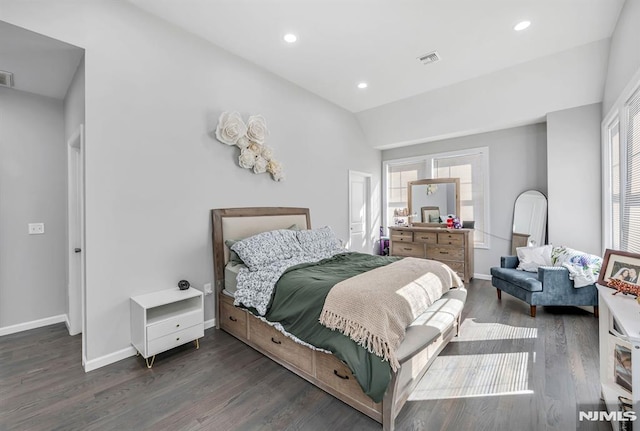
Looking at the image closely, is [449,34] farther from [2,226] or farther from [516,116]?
[2,226]

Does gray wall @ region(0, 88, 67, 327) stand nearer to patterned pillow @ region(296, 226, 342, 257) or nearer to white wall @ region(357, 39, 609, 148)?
patterned pillow @ region(296, 226, 342, 257)

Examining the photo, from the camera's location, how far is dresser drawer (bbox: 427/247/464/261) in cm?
466

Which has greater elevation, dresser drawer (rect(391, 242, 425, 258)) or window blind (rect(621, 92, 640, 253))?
window blind (rect(621, 92, 640, 253))

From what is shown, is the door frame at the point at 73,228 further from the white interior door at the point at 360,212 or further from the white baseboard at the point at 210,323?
the white interior door at the point at 360,212

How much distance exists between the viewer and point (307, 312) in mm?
2014

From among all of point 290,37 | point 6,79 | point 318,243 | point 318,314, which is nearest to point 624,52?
point 290,37

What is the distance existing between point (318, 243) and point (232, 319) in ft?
4.24

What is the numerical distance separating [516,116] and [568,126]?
0.63 m

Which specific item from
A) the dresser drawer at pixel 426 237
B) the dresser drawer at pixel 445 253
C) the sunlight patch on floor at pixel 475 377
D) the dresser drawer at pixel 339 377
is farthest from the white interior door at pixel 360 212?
the dresser drawer at pixel 339 377

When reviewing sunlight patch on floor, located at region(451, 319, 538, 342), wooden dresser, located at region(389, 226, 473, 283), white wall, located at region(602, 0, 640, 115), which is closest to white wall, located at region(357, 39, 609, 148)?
white wall, located at region(602, 0, 640, 115)

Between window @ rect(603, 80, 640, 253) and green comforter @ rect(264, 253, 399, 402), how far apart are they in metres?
2.16

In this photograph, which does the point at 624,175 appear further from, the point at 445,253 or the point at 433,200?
the point at 433,200

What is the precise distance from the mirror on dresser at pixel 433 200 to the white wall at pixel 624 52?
2331 millimetres

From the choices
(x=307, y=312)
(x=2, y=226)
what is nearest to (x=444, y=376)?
(x=307, y=312)
